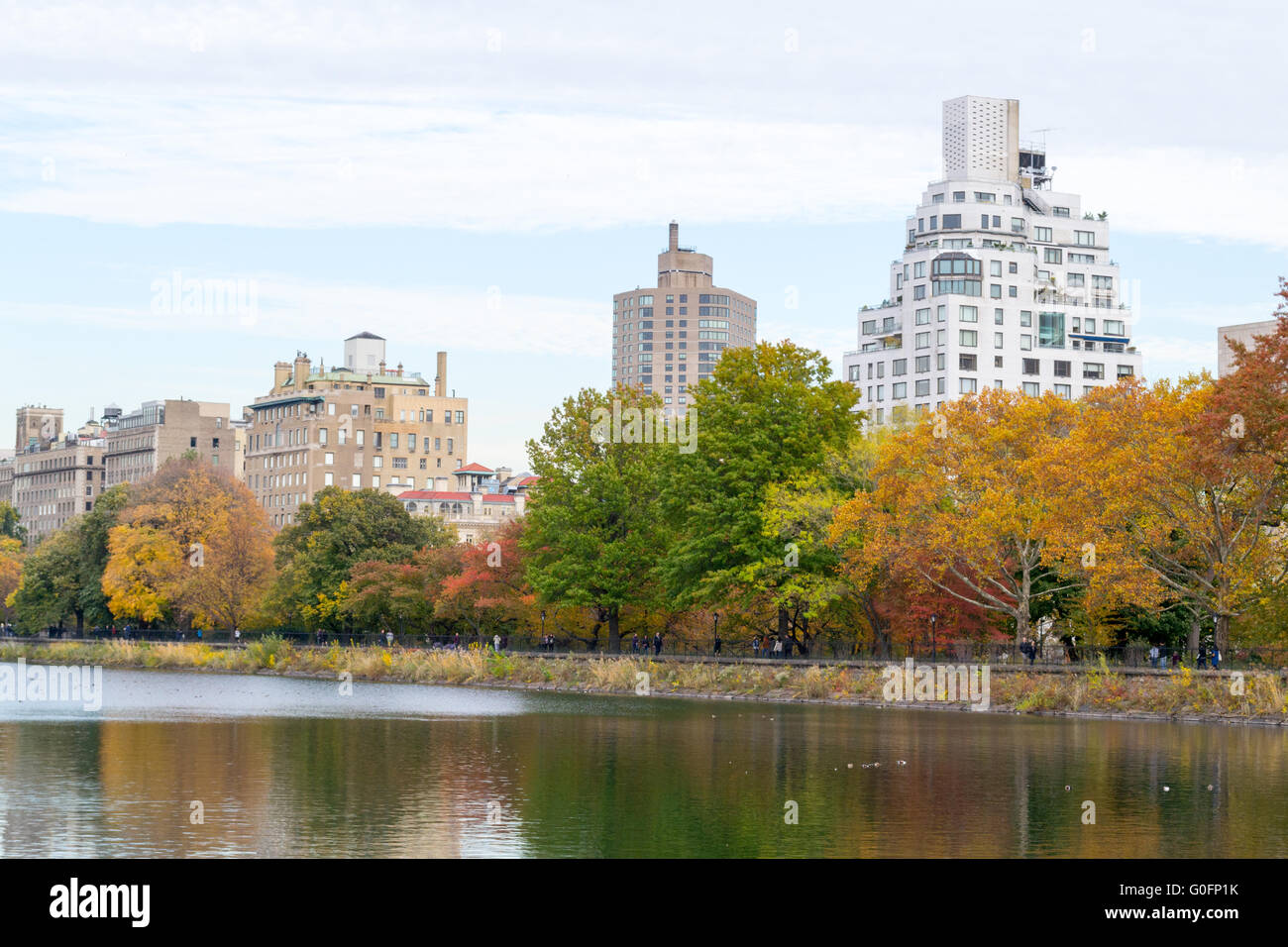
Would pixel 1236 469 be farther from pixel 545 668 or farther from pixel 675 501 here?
pixel 545 668

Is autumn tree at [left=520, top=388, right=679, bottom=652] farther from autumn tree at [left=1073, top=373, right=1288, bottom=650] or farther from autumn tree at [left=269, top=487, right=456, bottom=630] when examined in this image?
autumn tree at [left=1073, top=373, right=1288, bottom=650]

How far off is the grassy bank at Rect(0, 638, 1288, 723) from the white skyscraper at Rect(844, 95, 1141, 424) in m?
78.4

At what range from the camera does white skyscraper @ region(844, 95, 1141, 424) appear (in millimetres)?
165500

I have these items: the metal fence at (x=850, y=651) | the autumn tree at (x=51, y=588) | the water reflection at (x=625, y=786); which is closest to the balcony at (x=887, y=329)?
the metal fence at (x=850, y=651)

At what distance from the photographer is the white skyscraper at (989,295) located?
166 meters

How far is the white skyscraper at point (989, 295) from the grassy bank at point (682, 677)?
7837cm

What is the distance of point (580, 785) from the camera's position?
120 feet

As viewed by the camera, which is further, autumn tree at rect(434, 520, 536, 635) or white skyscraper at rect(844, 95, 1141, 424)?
white skyscraper at rect(844, 95, 1141, 424)

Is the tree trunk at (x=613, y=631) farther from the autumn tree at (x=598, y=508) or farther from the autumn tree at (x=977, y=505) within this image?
the autumn tree at (x=977, y=505)

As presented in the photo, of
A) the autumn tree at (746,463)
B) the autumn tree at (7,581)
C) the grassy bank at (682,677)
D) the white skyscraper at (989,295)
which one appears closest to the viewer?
the grassy bank at (682,677)

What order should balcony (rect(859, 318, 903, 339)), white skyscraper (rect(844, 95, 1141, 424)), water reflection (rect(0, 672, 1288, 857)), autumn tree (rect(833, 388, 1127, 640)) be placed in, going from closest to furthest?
water reflection (rect(0, 672, 1288, 857)) < autumn tree (rect(833, 388, 1127, 640)) < white skyscraper (rect(844, 95, 1141, 424)) < balcony (rect(859, 318, 903, 339))

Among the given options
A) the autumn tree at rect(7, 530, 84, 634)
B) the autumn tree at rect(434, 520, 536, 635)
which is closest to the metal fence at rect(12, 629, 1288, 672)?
the autumn tree at rect(434, 520, 536, 635)
